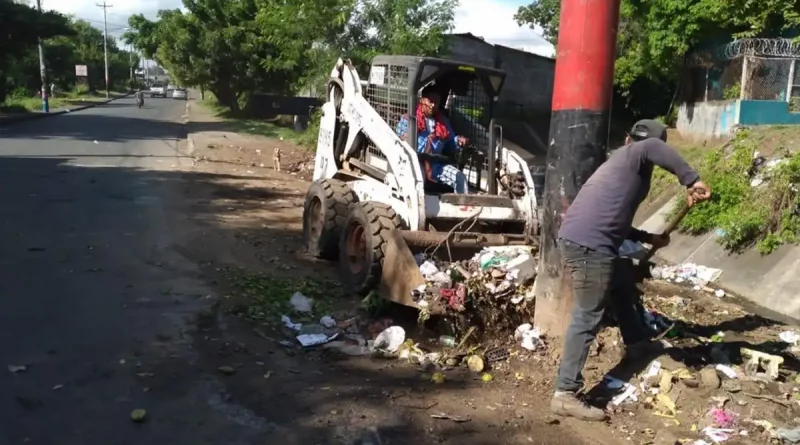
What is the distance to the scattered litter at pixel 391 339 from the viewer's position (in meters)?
5.70

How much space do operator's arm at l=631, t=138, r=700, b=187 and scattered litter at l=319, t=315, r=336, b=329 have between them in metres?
2.78

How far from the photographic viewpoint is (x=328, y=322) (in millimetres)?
6191

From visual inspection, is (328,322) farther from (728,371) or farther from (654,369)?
(728,371)

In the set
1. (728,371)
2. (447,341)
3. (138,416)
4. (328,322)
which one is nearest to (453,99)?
(328,322)

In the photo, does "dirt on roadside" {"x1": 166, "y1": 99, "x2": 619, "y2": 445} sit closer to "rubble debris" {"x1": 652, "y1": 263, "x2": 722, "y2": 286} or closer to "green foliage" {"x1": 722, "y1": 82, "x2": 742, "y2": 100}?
"rubble debris" {"x1": 652, "y1": 263, "x2": 722, "y2": 286}

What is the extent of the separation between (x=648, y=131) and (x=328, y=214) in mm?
4229

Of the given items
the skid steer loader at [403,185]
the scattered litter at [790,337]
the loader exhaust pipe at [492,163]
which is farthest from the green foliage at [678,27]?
the scattered litter at [790,337]

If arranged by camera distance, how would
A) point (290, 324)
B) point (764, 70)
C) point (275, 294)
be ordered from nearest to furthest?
point (290, 324) < point (275, 294) < point (764, 70)

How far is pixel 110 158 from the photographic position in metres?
17.8

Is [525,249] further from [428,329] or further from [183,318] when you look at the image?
[183,318]

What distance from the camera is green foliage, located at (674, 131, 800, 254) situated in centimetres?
909

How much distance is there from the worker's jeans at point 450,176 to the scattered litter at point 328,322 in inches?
80.7

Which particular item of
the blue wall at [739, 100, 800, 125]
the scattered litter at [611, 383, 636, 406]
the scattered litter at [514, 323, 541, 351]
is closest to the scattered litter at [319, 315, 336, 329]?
the scattered litter at [514, 323, 541, 351]

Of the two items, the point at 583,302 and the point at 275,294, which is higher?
the point at 583,302
